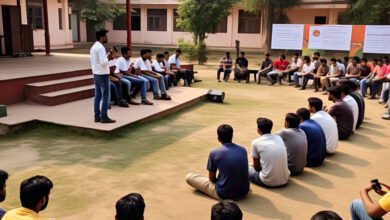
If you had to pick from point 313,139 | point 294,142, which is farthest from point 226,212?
point 313,139

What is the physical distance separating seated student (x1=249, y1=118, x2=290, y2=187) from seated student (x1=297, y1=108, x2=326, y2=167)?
80cm

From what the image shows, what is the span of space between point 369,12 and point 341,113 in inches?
627

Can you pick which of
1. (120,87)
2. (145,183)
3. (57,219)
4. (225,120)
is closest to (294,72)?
(225,120)

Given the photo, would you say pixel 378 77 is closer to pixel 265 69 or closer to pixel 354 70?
pixel 354 70

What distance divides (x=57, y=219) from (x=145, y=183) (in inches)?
46.5

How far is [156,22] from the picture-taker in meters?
30.5

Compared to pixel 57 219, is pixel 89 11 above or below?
above

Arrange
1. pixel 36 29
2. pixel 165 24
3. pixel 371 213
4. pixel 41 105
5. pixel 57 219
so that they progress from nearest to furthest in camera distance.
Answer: pixel 371 213 < pixel 57 219 < pixel 41 105 < pixel 36 29 < pixel 165 24

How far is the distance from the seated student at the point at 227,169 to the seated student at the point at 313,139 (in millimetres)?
1407

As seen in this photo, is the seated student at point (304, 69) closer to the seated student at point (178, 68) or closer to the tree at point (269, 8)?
the seated student at point (178, 68)

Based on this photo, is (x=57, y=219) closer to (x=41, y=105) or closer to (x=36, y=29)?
(x=41, y=105)

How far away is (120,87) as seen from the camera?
819cm

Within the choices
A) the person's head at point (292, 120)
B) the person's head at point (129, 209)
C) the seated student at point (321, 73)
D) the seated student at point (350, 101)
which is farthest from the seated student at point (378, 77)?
the person's head at point (129, 209)

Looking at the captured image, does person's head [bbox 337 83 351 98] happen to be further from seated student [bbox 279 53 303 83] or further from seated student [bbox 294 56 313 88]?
seated student [bbox 279 53 303 83]
